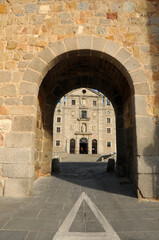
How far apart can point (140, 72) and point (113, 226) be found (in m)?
3.15

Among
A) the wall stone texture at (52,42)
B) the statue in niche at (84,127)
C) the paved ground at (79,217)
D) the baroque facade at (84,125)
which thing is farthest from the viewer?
the statue in niche at (84,127)

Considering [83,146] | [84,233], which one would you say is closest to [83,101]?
[83,146]

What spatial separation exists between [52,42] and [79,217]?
12.3 feet

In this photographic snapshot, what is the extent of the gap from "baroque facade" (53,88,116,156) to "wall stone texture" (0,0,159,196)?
26.7 meters

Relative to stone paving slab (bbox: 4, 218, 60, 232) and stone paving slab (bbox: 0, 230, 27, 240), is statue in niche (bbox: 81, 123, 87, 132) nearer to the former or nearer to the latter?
stone paving slab (bbox: 4, 218, 60, 232)

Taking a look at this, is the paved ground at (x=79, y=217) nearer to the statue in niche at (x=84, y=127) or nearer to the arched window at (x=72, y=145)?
the arched window at (x=72, y=145)

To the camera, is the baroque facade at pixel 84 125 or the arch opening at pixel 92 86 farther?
the baroque facade at pixel 84 125

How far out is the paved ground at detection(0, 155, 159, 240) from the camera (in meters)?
1.85

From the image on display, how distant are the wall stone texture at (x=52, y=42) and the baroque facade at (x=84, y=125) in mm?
26722

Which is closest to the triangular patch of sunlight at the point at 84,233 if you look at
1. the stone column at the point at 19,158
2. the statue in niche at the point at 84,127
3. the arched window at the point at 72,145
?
the stone column at the point at 19,158

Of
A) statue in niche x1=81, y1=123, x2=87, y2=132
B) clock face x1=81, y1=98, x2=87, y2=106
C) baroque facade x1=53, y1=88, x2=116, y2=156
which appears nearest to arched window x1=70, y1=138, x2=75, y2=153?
baroque facade x1=53, y1=88, x2=116, y2=156

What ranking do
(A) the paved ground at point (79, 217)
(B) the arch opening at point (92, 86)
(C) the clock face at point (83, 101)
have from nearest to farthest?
(A) the paved ground at point (79, 217)
(B) the arch opening at point (92, 86)
(C) the clock face at point (83, 101)

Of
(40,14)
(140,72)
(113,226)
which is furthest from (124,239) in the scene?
(40,14)

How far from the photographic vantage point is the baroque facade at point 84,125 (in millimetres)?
30344
